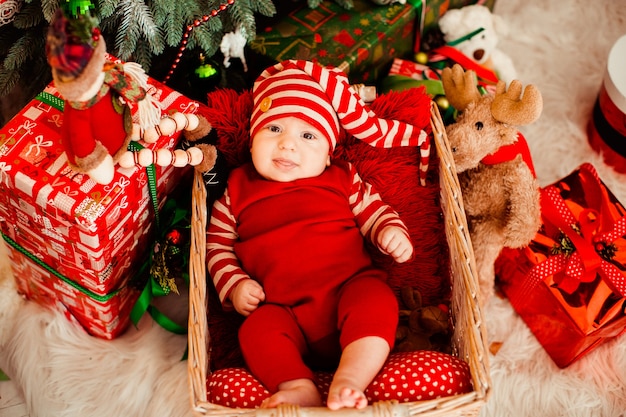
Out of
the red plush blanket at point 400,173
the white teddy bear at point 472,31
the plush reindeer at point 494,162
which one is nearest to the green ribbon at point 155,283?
the red plush blanket at point 400,173

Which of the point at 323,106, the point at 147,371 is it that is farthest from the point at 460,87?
the point at 147,371

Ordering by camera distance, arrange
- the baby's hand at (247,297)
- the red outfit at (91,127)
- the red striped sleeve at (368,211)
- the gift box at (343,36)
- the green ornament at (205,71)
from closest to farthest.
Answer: the red outfit at (91,127)
the baby's hand at (247,297)
the red striped sleeve at (368,211)
the green ornament at (205,71)
the gift box at (343,36)

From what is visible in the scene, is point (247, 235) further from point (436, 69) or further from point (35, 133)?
point (436, 69)

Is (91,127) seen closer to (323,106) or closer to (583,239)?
(323,106)

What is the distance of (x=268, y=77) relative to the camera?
1180 millimetres

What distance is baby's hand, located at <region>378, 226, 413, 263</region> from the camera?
3.67 feet

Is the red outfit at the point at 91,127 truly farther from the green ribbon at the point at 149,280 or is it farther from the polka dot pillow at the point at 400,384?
the polka dot pillow at the point at 400,384

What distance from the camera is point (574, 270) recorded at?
47.3 inches

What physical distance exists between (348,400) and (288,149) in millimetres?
443

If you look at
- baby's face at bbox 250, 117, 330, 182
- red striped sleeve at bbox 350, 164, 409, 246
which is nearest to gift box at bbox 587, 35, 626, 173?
red striped sleeve at bbox 350, 164, 409, 246

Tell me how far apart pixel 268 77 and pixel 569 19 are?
109 cm

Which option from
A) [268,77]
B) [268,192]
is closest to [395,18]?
[268,77]

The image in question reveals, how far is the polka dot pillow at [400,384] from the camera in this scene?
3.06ft

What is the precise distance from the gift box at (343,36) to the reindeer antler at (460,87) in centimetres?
24
